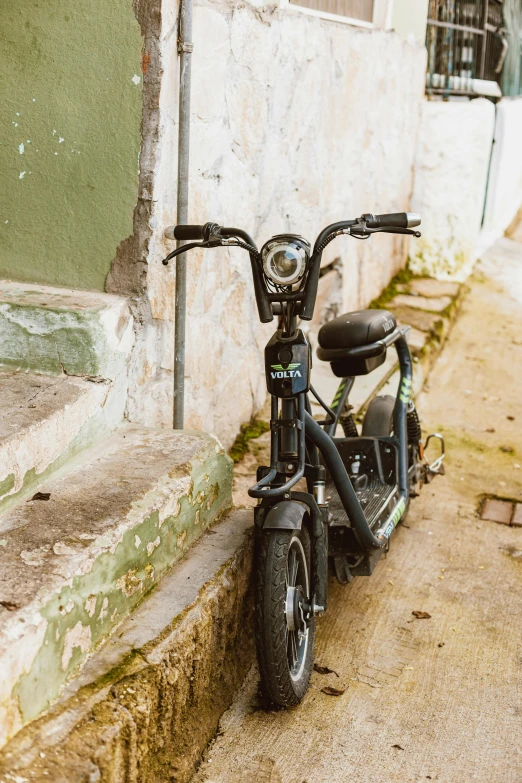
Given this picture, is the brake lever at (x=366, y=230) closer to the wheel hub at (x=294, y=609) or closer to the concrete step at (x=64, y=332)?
the concrete step at (x=64, y=332)

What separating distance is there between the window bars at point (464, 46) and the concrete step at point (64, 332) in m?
4.48

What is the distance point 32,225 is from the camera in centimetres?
307

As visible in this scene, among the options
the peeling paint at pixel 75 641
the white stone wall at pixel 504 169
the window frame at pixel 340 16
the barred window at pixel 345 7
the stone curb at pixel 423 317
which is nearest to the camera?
the peeling paint at pixel 75 641

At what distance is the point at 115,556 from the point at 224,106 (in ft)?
6.28

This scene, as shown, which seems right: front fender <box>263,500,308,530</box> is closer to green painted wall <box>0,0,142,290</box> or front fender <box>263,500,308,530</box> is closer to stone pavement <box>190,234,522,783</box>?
stone pavement <box>190,234,522,783</box>

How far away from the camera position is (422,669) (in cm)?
284

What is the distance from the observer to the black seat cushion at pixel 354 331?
10.3 feet

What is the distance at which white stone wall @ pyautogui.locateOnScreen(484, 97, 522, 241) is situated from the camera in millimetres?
6996

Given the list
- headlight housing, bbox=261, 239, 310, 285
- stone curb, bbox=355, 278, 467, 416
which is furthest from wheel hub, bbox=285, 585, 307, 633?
stone curb, bbox=355, 278, 467, 416

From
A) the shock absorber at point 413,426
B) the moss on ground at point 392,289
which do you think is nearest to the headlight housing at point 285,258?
the shock absorber at point 413,426

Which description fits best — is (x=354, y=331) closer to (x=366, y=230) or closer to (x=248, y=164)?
(x=366, y=230)

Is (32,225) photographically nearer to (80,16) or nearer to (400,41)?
(80,16)

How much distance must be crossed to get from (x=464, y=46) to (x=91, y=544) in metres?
6.09

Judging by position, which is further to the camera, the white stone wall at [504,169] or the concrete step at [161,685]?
the white stone wall at [504,169]
